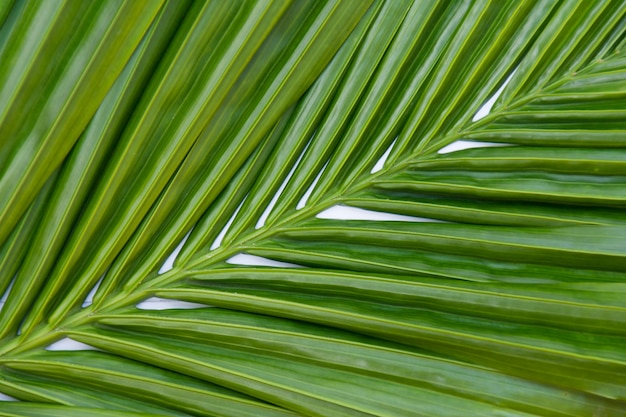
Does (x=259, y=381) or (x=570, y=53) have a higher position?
(x=570, y=53)

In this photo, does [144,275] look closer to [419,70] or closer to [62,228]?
[62,228]

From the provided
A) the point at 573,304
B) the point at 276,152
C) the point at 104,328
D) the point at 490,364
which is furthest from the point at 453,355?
the point at 104,328

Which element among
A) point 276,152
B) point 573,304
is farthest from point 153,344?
point 573,304

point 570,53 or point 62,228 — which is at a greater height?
point 570,53

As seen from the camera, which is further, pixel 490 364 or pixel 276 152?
pixel 276 152

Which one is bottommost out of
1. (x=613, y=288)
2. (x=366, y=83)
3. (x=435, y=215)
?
(x=613, y=288)

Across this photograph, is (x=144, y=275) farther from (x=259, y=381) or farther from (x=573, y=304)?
(x=573, y=304)
